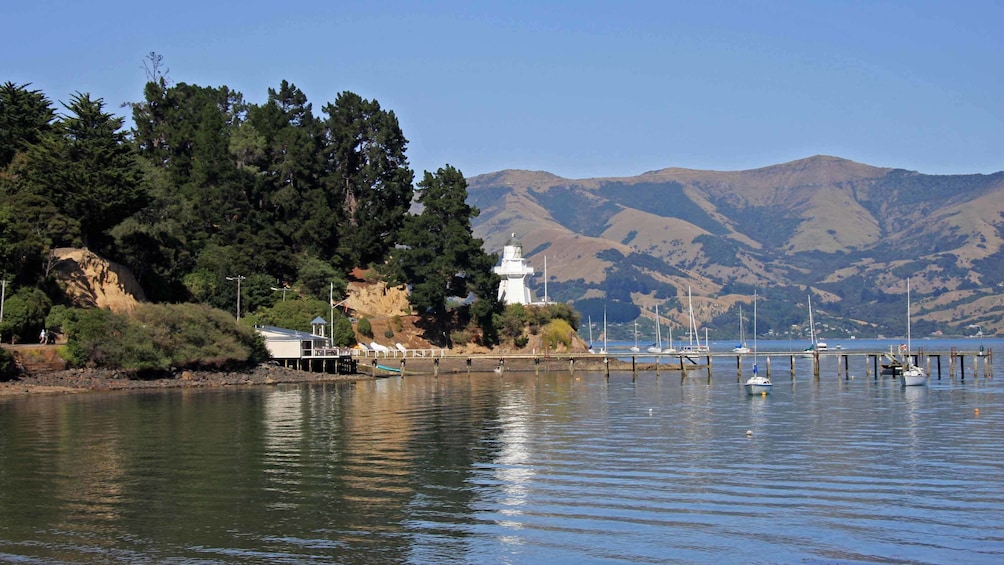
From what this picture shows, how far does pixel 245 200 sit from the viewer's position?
11606cm

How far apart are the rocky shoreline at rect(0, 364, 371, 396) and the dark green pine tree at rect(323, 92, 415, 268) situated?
27778 millimetres

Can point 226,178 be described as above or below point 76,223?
above

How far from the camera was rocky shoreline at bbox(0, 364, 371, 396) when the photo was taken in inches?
2970

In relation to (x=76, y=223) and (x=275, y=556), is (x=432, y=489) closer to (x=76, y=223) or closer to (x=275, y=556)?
(x=275, y=556)

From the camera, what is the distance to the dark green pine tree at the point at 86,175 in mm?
87750

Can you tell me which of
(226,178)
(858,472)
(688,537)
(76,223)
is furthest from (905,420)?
(226,178)

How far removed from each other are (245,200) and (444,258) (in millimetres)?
21788

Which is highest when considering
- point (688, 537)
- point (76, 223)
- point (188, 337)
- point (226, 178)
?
point (226, 178)

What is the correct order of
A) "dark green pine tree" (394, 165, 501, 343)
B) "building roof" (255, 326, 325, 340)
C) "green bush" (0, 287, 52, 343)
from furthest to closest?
"dark green pine tree" (394, 165, 501, 343) → "building roof" (255, 326, 325, 340) → "green bush" (0, 287, 52, 343)

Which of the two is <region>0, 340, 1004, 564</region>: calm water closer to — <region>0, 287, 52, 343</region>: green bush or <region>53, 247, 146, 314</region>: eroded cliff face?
<region>0, 287, 52, 343</region>: green bush

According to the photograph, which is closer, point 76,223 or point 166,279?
point 76,223

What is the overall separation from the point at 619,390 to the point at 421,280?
38267 millimetres

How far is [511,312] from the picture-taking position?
125750 millimetres

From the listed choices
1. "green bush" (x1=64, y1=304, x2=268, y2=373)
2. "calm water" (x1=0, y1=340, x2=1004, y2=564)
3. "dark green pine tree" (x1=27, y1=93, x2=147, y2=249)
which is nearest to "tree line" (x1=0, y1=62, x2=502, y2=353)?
"dark green pine tree" (x1=27, y1=93, x2=147, y2=249)
